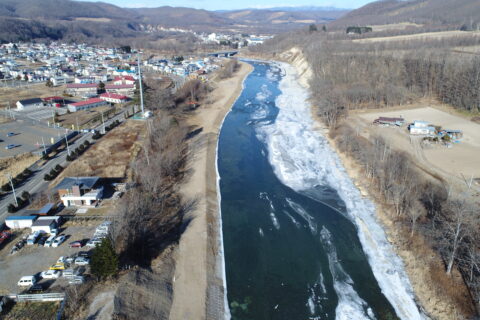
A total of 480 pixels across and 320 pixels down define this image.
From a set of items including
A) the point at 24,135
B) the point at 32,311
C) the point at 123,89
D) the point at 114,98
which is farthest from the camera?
the point at 123,89

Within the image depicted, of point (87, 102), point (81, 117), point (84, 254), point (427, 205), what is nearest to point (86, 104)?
point (87, 102)

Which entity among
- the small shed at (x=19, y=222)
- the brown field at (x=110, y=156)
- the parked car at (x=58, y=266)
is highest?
the brown field at (x=110, y=156)

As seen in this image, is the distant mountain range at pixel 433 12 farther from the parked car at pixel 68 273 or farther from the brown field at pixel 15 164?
the parked car at pixel 68 273

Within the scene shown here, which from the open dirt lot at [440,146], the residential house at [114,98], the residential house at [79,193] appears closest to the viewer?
the residential house at [79,193]

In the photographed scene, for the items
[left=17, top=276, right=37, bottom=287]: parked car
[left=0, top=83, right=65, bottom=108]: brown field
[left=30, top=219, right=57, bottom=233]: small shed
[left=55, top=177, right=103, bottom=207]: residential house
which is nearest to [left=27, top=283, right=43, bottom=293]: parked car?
[left=17, top=276, right=37, bottom=287]: parked car

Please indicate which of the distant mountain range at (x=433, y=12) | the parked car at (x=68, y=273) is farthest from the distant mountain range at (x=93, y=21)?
the parked car at (x=68, y=273)

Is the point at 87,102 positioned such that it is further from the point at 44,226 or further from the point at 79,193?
the point at 44,226
